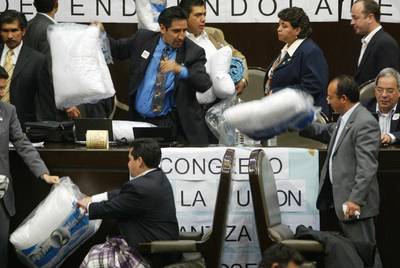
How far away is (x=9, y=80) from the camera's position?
27.3 ft

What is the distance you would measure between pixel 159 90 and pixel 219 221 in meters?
1.78

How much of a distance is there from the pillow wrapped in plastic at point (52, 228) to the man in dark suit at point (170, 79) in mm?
1179

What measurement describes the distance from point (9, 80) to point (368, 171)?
267 centimetres

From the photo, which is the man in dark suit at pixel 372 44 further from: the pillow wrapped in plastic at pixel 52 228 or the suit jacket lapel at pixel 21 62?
the pillow wrapped in plastic at pixel 52 228

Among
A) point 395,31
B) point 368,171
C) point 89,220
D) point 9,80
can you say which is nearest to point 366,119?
point 368,171

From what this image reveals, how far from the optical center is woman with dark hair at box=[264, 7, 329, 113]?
8336 mm

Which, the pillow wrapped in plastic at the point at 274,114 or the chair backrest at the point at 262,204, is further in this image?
the pillow wrapped in plastic at the point at 274,114

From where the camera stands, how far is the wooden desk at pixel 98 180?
7.47 metres

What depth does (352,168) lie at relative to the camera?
7109 mm

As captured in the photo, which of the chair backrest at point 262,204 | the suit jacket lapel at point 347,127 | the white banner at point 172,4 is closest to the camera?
the chair backrest at point 262,204

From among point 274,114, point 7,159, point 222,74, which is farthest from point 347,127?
point 7,159

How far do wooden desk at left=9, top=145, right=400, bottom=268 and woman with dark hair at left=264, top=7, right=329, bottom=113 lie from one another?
796 mm

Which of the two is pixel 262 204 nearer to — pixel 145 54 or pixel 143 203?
pixel 143 203

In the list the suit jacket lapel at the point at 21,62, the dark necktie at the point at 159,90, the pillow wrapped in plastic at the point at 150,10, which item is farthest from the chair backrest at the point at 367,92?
the suit jacket lapel at the point at 21,62
